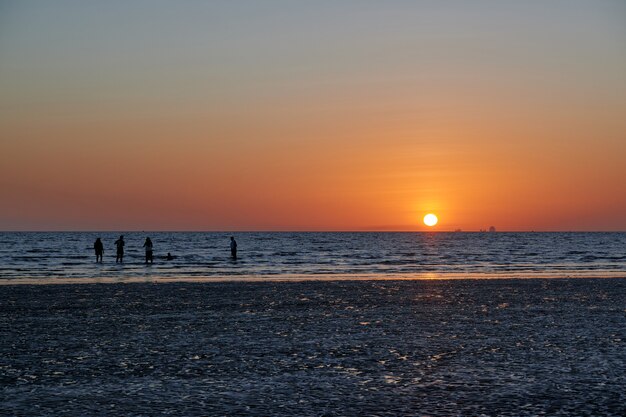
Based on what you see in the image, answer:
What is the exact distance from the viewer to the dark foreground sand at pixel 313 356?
1054 centimetres

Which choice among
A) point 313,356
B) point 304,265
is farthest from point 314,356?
point 304,265

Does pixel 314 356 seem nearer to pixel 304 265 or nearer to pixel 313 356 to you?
pixel 313 356

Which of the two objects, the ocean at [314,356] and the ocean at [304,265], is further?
the ocean at [304,265]

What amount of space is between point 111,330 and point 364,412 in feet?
34.5

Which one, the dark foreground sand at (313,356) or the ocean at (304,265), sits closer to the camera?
the dark foreground sand at (313,356)

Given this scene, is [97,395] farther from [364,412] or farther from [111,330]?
[111,330]

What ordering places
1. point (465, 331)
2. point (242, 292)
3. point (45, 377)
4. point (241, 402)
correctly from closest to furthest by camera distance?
point (241, 402), point (45, 377), point (465, 331), point (242, 292)

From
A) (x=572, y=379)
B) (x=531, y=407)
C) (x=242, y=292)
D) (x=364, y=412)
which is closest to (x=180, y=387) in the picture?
(x=364, y=412)

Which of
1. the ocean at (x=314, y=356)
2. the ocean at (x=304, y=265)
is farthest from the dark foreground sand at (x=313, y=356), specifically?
the ocean at (x=304, y=265)

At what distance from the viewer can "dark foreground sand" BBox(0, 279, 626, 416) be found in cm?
1054

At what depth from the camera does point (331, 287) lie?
3406 centimetres

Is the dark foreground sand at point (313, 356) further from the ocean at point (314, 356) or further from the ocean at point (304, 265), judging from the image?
the ocean at point (304, 265)

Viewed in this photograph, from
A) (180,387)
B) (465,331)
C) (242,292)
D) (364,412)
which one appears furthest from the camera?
(242,292)

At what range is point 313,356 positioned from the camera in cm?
1448
